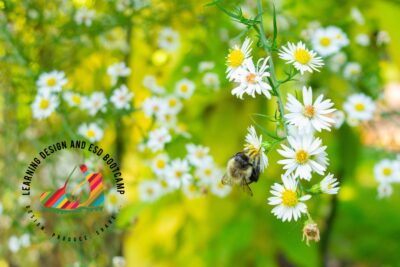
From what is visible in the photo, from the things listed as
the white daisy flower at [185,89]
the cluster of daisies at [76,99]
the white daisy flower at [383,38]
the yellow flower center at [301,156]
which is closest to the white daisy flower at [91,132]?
the cluster of daisies at [76,99]

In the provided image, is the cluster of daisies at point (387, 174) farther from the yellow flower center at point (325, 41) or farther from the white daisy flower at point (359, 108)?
the yellow flower center at point (325, 41)

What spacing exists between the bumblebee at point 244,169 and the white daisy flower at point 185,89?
0.53 metres

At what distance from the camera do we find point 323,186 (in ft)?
2.13

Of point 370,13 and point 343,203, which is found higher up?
point 370,13

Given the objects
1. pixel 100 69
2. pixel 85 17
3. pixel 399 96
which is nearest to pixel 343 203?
pixel 100 69

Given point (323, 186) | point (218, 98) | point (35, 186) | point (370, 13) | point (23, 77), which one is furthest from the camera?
point (370, 13)

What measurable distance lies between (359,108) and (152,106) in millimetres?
453

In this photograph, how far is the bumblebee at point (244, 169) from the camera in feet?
2.31

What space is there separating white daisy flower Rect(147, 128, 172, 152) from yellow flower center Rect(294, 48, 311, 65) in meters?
0.44

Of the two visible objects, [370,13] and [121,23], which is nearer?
[121,23]

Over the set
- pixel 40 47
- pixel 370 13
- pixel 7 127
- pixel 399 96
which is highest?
pixel 399 96

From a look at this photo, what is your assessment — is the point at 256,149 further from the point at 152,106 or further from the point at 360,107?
the point at 360,107

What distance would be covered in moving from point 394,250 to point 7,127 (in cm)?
143

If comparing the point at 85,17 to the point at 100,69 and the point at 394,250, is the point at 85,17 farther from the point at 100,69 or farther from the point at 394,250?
the point at 394,250
